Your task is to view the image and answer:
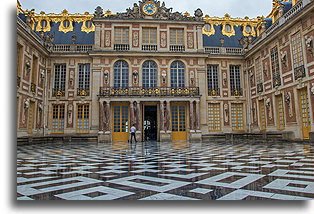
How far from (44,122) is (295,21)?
1809 cm

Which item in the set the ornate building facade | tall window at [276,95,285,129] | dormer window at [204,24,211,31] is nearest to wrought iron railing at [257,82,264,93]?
the ornate building facade

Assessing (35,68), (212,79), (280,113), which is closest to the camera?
(280,113)

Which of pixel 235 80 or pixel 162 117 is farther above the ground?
pixel 235 80

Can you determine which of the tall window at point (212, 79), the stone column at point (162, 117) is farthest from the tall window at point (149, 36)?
the stone column at point (162, 117)

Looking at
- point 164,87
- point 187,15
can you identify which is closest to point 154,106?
point 164,87

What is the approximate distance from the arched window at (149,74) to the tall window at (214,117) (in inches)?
199

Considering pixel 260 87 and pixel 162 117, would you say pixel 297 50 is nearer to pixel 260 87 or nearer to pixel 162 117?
pixel 260 87

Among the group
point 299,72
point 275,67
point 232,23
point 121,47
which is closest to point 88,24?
point 121,47

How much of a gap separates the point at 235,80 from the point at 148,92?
Answer: 7.66 m

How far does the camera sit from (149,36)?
802 inches

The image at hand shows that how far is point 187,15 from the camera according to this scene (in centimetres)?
2123

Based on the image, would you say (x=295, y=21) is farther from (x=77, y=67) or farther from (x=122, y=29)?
(x=77, y=67)

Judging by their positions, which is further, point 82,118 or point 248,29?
point 248,29

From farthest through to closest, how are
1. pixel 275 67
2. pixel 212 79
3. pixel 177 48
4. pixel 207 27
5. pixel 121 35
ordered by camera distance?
1. pixel 207 27
2. pixel 212 79
3. pixel 177 48
4. pixel 121 35
5. pixel 275 67
